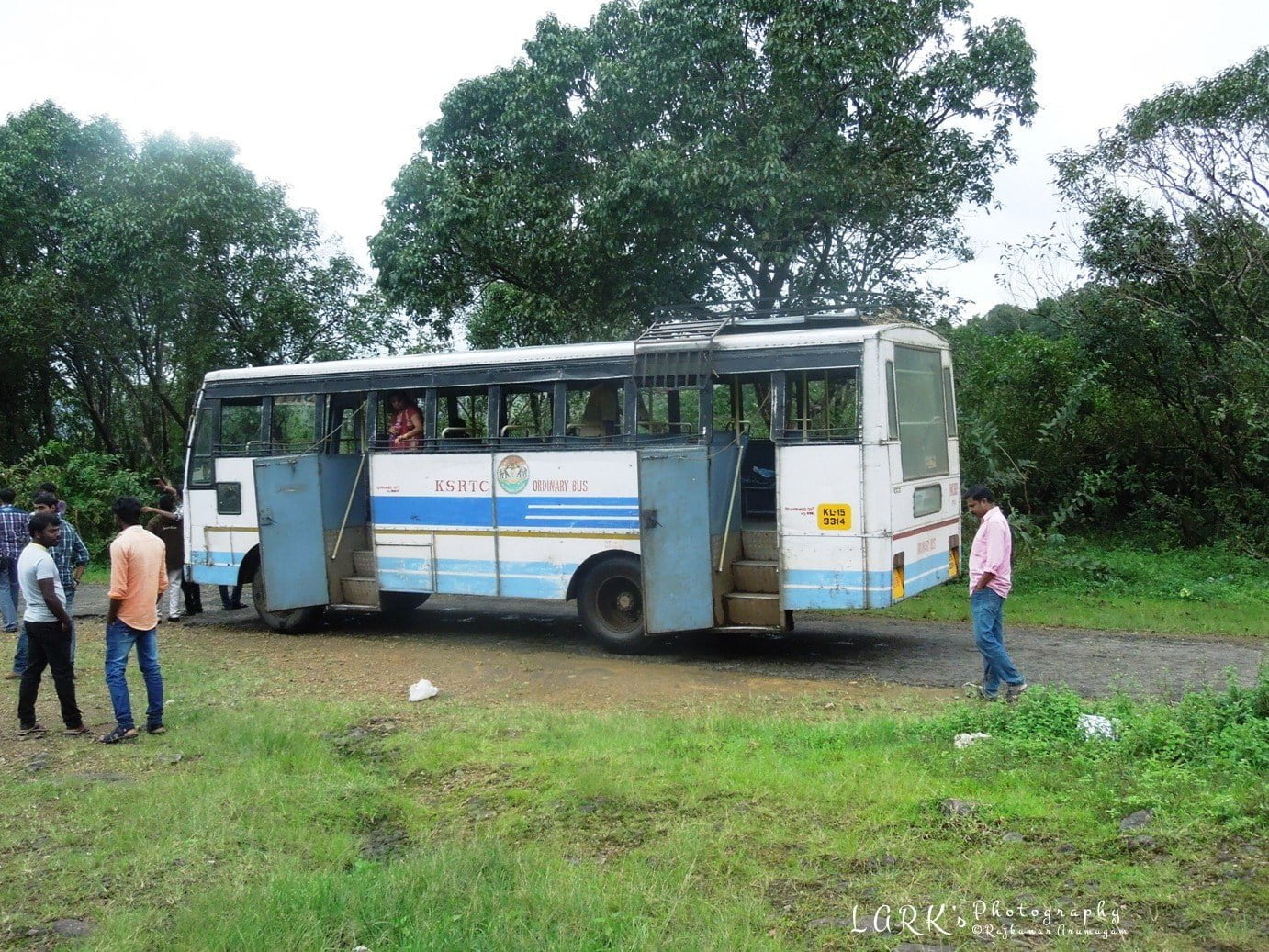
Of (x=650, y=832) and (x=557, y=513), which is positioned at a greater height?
(x=557, y=513)

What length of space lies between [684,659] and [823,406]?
2.80 meters

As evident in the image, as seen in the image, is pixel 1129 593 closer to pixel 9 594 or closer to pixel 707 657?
pixel 707 657

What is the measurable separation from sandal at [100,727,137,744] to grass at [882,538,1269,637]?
8249mm

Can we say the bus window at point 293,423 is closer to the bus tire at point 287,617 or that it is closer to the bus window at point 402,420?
the bus window at point 402,420

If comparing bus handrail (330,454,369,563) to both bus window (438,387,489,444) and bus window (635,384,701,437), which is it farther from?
bus window (635,384,701,437)

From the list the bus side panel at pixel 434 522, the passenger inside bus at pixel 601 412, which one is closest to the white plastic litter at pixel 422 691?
the bus side panel at pixel 434 522

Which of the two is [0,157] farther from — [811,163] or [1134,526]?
[1134,526]

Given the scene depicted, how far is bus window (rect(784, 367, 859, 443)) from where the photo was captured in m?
9.80

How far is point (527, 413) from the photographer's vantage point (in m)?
11.6

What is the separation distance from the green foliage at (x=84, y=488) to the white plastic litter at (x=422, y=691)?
1303 centimetres

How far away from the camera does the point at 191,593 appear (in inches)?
577

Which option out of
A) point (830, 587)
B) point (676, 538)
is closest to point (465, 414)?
point (676, 538)

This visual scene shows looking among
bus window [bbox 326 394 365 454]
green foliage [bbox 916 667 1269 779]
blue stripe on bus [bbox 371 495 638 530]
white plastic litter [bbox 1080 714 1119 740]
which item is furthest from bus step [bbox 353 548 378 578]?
white plastic litter [bbox 1080 714 1119 740]

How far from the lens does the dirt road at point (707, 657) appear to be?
941cm
